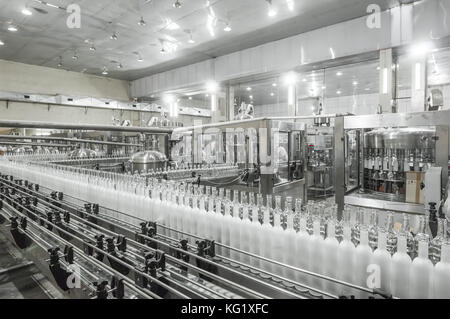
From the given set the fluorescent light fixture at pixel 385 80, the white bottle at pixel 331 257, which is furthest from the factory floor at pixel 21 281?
the fluorescent light fixture at pixel 385 80

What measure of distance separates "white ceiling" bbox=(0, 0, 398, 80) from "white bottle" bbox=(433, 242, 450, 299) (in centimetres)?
513

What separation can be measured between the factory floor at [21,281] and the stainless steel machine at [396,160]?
2998 mm

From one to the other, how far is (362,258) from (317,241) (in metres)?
0.14

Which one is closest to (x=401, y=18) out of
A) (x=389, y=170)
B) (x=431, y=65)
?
(x=389, y=170)

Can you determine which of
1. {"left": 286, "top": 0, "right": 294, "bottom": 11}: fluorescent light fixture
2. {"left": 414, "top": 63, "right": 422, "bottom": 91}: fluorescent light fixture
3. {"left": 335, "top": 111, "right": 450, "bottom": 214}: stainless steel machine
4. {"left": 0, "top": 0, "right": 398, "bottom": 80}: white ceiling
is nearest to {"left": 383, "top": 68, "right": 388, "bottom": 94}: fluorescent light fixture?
{"left": 414, "top": 63, "right": 422, "bottom": 91}: fluorescent light fixture

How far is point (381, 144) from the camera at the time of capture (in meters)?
3.97

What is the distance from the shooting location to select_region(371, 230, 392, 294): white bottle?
0.82m

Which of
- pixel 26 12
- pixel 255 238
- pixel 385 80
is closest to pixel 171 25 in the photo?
pixel 26 12

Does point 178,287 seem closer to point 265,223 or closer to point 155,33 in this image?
point 265,223

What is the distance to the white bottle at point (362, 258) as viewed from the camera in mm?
844

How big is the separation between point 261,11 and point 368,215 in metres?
5.23

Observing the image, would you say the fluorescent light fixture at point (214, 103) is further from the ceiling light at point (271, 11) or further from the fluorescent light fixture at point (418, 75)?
the fluorescent light fixture at point (418, 75)

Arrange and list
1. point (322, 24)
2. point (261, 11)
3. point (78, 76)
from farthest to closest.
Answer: point (78, 76) < point (322, 24) < point (261, 11)

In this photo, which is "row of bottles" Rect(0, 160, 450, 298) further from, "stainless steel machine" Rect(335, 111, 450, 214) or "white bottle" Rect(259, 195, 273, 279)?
"stainless steel machine" Rect(335, 111, 450, 214)
